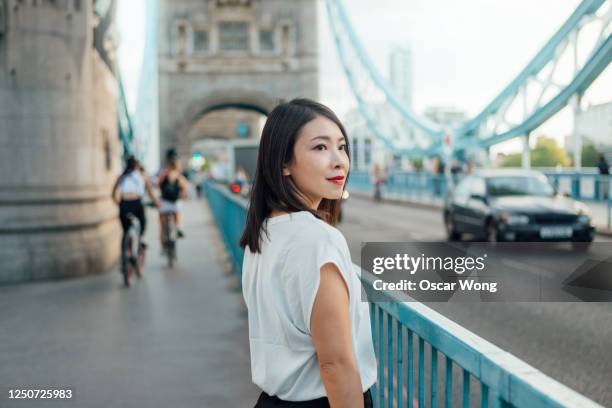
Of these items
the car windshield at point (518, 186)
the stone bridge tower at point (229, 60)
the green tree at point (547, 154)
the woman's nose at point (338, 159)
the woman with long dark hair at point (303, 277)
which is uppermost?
the stone bridge tower at point (229, 60)

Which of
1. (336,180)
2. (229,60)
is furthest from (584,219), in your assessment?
(229,60)

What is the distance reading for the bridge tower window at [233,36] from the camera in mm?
41812

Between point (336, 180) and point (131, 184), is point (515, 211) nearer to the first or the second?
point (131, 184)

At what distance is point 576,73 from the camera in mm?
22484

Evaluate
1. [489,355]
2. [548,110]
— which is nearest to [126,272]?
[489,355]

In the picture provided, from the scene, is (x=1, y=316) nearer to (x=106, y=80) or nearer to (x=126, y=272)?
(x=126, y=272)

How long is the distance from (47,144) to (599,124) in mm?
12997

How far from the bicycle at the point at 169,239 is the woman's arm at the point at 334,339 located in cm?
827

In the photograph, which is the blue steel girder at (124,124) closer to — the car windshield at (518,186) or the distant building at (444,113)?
the car windshield at (518,186)

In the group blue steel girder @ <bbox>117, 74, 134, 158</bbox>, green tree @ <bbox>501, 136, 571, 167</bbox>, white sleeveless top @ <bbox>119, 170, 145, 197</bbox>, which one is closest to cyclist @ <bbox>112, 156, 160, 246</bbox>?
white sleeveless top @ <bbox>119, 170, 145, 197</bbox>

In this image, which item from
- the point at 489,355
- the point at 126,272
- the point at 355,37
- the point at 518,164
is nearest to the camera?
the point at 489,355

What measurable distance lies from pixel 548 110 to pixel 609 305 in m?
19.8

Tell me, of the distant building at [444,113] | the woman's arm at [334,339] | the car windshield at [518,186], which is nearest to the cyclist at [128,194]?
the car windshield at [518,186]

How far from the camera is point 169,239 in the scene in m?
9.70
